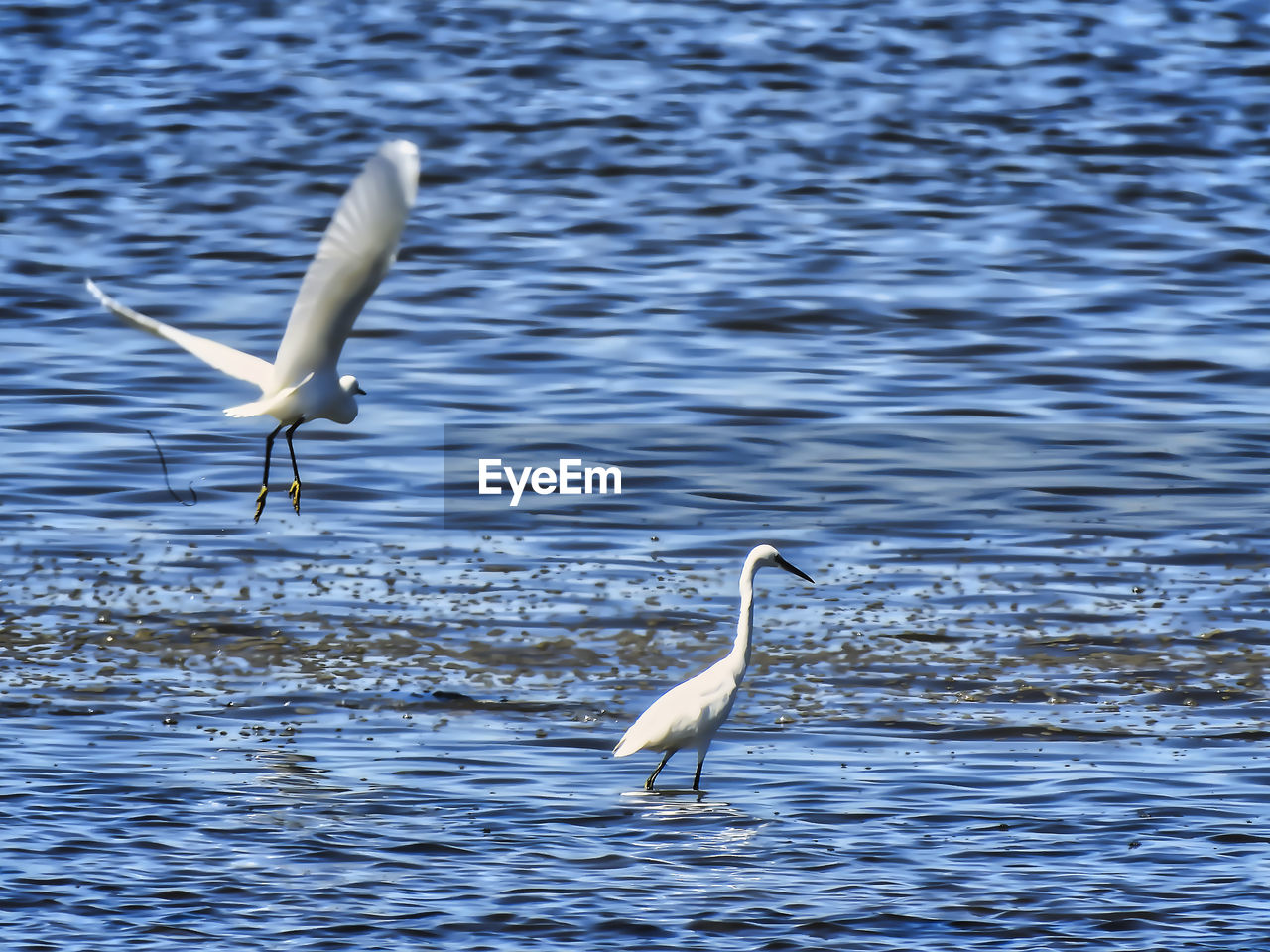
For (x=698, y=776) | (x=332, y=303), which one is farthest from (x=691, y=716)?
(x=332, y=303)

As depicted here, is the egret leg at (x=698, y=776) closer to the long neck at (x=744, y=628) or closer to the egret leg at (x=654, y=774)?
the egret leg at (x=654, y=774)

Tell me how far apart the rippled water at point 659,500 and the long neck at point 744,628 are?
45cm

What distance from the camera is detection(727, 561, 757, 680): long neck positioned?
9789mm

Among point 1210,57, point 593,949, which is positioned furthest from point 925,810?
point 1210,57

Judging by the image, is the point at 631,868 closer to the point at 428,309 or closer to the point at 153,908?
the point at 153,908

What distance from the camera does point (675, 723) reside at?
923 cm

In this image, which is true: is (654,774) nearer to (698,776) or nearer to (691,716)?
(698,776)

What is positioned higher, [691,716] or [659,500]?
[691,716]

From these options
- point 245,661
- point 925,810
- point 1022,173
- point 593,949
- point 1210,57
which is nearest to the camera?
point 593,949

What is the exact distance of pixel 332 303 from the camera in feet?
30.0

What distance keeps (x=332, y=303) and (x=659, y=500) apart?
5.52 m

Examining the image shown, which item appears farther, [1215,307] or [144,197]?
[144,197]

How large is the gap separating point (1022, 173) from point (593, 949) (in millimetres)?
17434

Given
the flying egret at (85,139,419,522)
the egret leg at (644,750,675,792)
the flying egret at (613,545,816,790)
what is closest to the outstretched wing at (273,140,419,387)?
the flying egret at (85,139,419,522)
